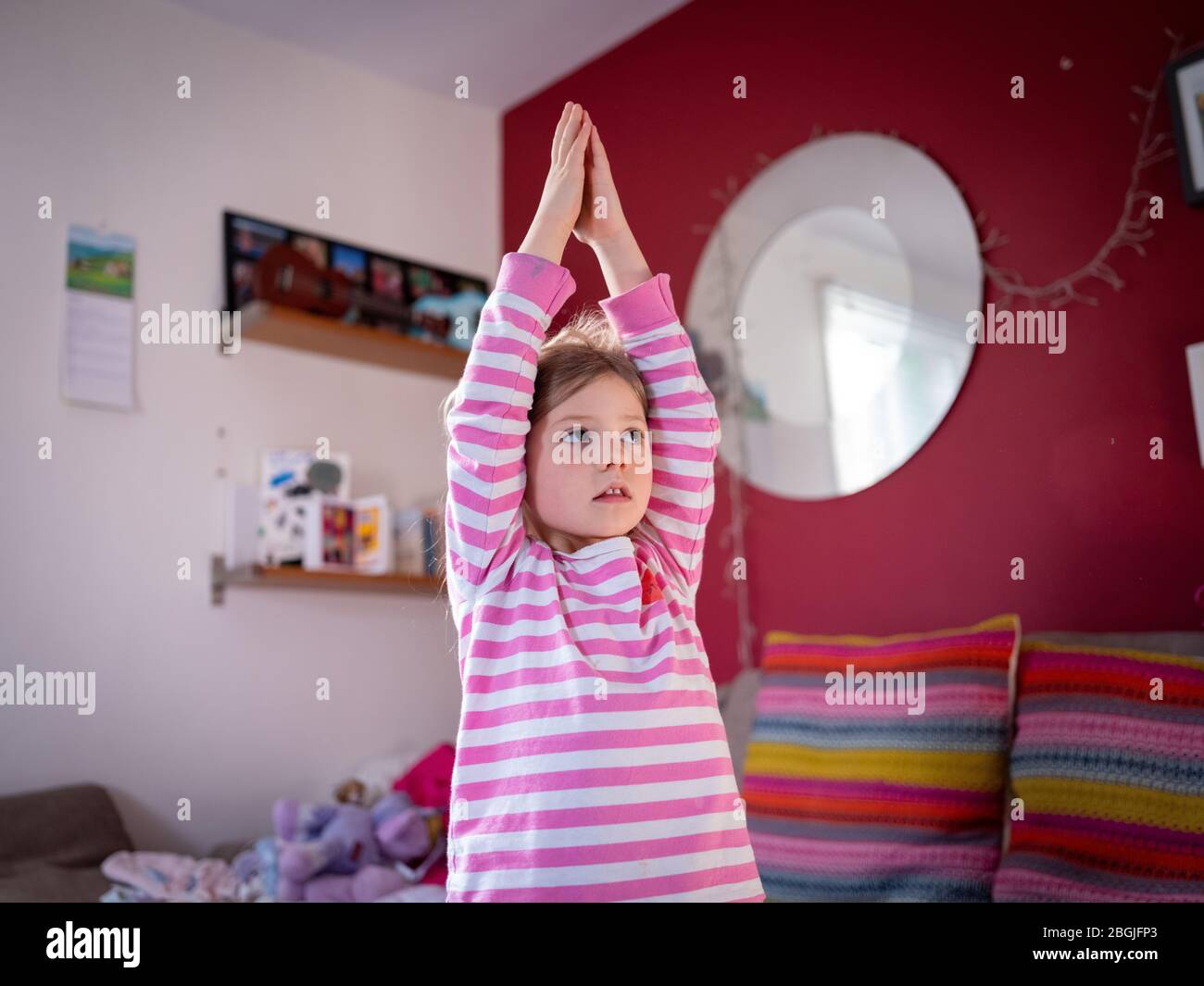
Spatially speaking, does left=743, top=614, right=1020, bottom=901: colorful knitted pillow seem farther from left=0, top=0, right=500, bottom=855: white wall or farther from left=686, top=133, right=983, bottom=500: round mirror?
left=0, top=0, right=500, bottom=855: white wall

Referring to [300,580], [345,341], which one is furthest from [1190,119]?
[300,580]

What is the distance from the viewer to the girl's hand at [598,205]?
92cm

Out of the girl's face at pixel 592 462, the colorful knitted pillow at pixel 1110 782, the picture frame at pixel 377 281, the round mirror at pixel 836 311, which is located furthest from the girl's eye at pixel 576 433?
the picture frame at pixel 377 281

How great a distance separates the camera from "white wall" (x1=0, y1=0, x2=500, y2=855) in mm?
1980

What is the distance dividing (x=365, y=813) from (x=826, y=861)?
85 centimetres

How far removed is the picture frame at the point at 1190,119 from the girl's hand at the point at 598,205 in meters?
0.98

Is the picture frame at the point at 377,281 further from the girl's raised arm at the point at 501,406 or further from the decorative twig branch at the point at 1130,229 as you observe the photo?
the girl's raised arm at the point at 501,406

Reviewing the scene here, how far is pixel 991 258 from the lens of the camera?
176 cm

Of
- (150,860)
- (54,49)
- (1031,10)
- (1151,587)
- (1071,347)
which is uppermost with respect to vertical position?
(54,49)

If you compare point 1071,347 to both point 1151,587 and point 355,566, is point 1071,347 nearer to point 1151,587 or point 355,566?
point 1151,587

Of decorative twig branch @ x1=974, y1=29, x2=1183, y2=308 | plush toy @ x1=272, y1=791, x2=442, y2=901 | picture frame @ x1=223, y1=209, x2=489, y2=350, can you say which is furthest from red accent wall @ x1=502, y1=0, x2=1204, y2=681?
plush toy @ x1=272, y1=791, x2=442, y2=901

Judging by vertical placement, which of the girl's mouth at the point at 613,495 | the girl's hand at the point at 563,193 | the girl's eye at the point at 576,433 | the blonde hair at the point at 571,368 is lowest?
the girl's mouth at the point at 613,495
